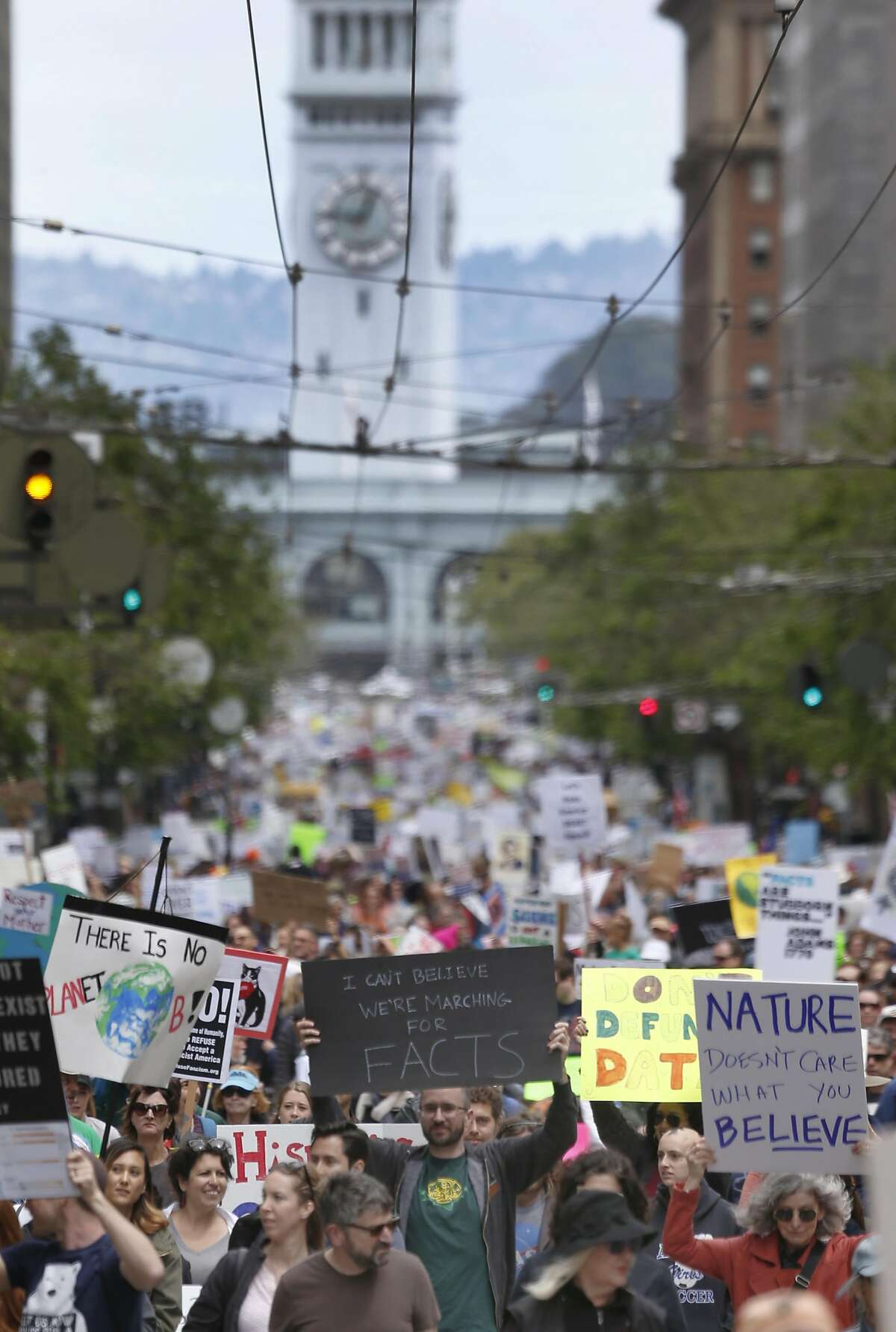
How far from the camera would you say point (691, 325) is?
11938cm

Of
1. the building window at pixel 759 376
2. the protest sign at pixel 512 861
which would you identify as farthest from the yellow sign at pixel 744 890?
the building window at pixel 759 376

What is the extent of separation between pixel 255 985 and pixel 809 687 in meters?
14.1

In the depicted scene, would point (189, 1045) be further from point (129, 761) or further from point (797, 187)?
point (797, 187)

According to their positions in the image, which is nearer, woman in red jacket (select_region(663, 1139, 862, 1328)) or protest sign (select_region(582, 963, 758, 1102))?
woman in red jacket (select_region(663, 1139, 862, 1328))

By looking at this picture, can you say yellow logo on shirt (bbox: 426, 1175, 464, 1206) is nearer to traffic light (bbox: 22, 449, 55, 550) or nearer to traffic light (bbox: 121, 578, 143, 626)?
traffic light (bbox: 22, 449, 55, 550)

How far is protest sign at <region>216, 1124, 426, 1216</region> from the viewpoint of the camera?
31.0ft

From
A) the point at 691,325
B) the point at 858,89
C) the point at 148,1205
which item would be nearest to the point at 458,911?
the point at 148,1205

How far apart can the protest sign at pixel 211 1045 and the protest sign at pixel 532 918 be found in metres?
6.52

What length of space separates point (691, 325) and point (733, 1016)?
113062 millimetres

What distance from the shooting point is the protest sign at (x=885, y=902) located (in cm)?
1686

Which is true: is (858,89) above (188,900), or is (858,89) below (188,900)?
above

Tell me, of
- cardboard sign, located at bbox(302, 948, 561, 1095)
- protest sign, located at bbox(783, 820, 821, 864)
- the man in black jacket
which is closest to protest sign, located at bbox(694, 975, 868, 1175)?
the man in black jacket

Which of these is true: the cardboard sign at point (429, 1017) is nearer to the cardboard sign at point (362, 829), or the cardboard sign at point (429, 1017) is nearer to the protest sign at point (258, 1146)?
the protest sign at point (258, 1146)

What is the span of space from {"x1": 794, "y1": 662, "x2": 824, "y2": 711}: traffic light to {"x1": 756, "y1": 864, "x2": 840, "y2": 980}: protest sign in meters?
9.33
